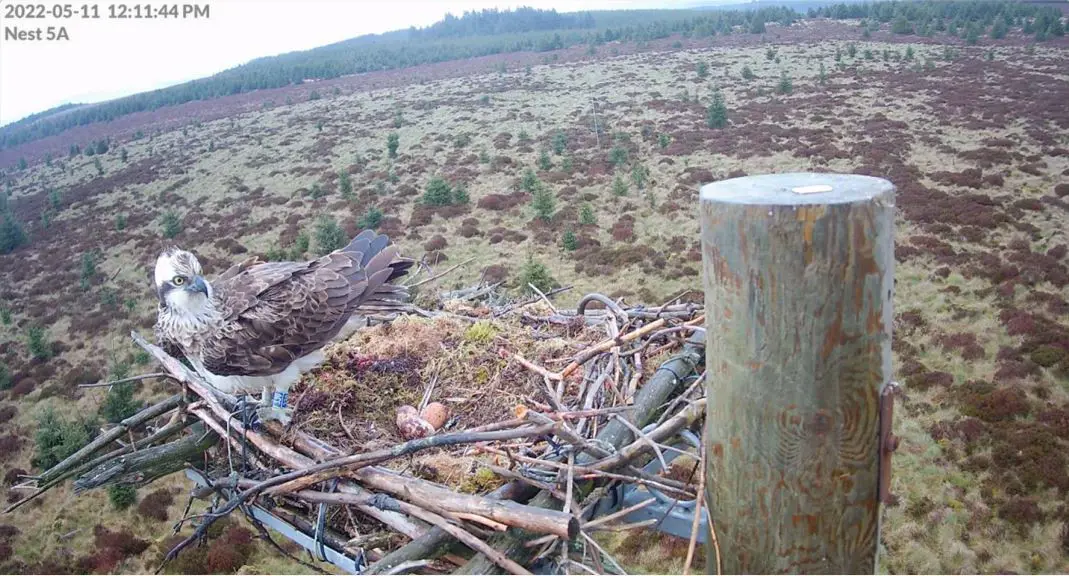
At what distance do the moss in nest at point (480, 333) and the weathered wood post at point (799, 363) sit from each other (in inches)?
112

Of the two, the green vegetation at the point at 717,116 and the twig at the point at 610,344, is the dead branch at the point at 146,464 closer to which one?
the twig at the point at 610,344

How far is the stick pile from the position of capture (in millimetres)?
2465

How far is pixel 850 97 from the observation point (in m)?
28.9

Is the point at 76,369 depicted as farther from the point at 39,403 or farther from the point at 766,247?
the point at 766,247

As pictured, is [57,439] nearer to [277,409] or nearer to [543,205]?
[277,409]

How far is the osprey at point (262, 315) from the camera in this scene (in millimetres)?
4023

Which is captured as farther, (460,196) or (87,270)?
(460,196)

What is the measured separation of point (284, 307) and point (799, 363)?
353 cm

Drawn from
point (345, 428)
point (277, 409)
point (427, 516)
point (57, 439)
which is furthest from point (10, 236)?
point (427, 516)

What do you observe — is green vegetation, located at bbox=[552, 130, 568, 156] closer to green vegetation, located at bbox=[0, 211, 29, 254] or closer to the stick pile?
green vegetation, located at bbox=[0, 211, 29, 254]

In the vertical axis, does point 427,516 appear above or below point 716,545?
below

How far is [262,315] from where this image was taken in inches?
164

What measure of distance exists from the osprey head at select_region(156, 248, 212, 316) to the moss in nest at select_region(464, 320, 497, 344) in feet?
5.63

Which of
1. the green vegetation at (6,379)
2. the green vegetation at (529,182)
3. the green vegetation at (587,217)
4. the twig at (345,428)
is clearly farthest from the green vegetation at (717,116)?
the twig at (345,428)
